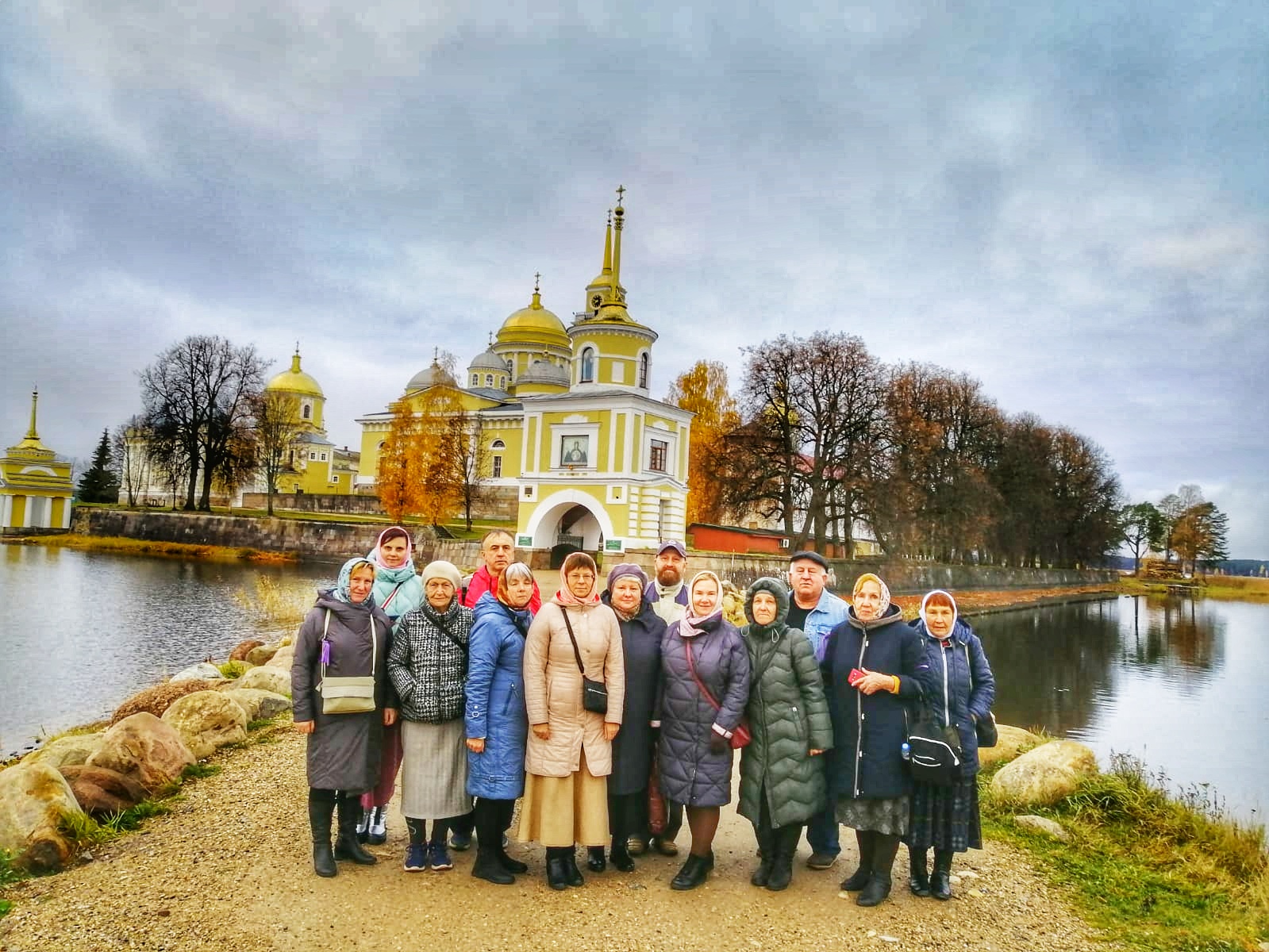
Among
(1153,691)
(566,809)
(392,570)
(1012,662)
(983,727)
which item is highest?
(392,570)

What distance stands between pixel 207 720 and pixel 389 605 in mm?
3321

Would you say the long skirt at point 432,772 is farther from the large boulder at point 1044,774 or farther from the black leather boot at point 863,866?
the large boulder at point 1044,774

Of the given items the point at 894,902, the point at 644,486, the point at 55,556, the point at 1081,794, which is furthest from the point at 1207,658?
the point at 55,556

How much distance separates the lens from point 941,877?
5.09m

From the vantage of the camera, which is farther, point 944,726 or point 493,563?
point 493,563

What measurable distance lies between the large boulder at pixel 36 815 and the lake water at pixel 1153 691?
33.5ft

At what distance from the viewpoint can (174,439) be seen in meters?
48.2

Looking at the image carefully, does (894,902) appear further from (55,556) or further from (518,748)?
(55,556)

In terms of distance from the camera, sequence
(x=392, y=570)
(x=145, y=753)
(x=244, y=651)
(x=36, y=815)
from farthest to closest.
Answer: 1. (x=244, y=651)
2. (x=145, y=753)
3. (x=392, y=570)
4. (x=36, y=815)

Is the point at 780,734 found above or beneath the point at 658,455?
beneath

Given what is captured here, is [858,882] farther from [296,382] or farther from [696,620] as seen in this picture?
[296,382]

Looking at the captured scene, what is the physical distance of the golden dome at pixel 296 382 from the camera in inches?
2832

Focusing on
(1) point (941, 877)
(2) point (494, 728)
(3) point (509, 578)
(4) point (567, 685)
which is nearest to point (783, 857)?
(1) point (941, 877)

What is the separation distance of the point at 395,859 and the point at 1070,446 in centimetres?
5757
